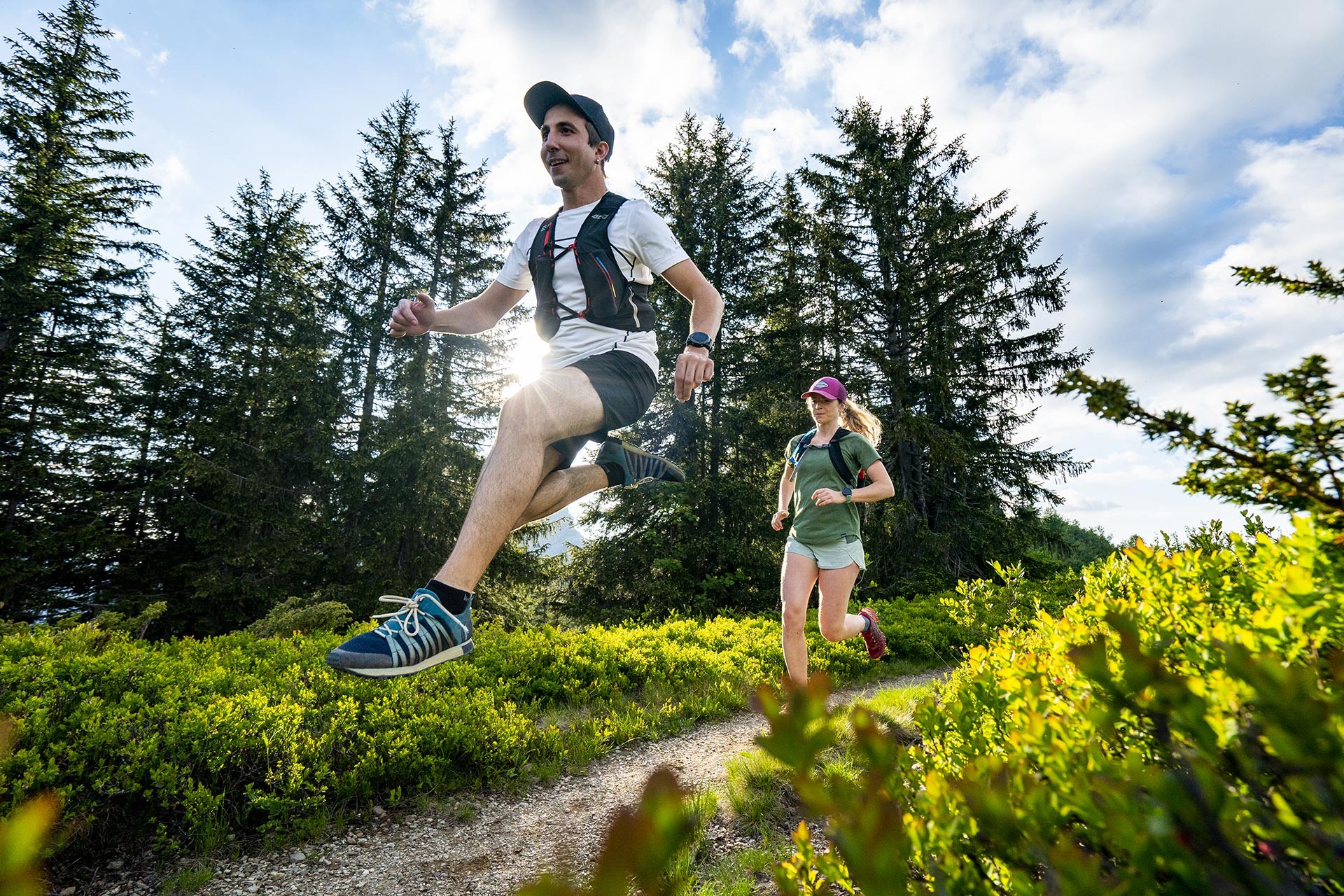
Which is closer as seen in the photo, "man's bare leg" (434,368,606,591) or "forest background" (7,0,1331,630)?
"man's bare leg" (434,368,606,591)

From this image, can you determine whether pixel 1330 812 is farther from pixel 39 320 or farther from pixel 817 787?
pixel 39 320

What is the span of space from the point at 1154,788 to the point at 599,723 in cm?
429

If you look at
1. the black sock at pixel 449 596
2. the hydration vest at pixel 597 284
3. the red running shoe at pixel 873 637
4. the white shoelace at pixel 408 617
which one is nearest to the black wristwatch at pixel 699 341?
the hydration vest at pixel 597 284

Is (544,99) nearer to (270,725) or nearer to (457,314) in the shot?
(457,314)

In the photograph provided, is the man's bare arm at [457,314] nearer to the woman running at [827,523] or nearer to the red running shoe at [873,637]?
the woman running at [827,523]

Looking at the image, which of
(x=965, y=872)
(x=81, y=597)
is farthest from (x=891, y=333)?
(x=81, y=597)

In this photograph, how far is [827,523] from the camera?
4.33 meters

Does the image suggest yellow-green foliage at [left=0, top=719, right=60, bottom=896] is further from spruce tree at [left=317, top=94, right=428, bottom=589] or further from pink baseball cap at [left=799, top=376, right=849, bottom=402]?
spruce tree at [left=317, top=94, right=428, bottom=589]

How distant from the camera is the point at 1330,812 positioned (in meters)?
0.61

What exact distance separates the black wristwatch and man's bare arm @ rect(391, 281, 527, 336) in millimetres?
1142

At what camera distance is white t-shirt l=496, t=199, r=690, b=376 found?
9.49 feet

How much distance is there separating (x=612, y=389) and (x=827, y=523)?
2.25m

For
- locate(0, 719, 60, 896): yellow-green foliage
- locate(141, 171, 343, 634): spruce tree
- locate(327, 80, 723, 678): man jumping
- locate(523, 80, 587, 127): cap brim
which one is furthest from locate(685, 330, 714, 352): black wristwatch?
locate(141, 171, 343, 634): spruce tree

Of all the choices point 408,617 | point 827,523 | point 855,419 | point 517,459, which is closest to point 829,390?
point 855,419
